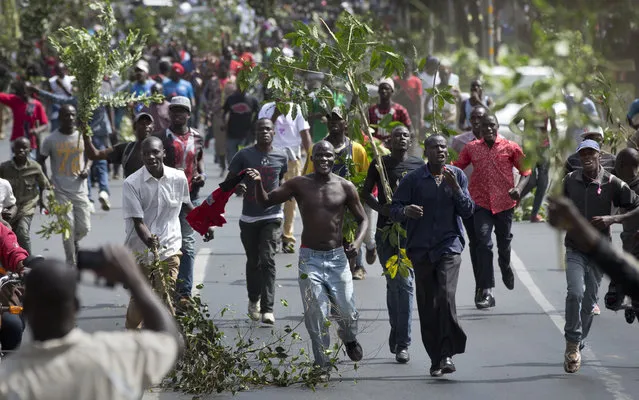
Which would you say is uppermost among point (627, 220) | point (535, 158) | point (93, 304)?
point (535, 158)

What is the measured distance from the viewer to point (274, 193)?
10.5 metres

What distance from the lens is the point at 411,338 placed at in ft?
38.1

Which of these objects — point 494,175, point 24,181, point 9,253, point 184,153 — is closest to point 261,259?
point 184,153

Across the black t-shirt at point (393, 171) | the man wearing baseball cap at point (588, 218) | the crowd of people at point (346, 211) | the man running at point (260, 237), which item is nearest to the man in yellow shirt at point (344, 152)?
the crowd of people at point (346, 211)

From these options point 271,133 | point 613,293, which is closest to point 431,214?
point 613,293

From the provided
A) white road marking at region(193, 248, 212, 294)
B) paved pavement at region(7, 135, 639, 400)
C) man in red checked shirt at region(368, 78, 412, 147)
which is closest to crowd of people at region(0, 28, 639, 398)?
paved pavement at region(7, 135, 639, 400)

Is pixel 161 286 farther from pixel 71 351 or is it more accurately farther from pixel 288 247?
pixel 288 247

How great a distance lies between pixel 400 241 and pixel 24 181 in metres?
4.38

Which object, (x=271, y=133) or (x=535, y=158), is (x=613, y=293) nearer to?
(x=271, y=133)

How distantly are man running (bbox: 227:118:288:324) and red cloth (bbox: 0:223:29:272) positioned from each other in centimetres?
350

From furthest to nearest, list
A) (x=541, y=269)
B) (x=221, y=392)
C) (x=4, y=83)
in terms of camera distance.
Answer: (x=4, y=83) → (x=541, y=269) → (x=221, y=392)

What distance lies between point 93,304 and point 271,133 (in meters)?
2.47

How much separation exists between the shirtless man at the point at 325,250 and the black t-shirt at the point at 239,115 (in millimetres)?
11055

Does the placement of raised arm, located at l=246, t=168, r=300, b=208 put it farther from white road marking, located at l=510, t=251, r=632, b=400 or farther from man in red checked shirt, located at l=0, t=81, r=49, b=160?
man in red checked shirt, located at l=0, t=81, r=49, b=160
